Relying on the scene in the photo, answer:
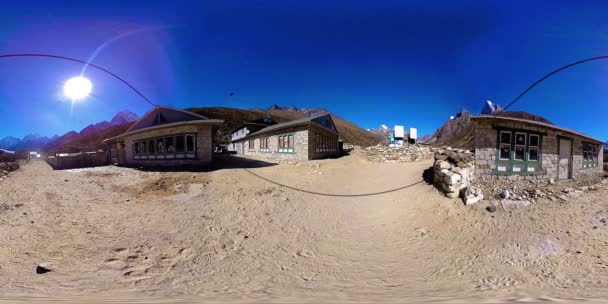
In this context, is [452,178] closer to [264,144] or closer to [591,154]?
[591,154]

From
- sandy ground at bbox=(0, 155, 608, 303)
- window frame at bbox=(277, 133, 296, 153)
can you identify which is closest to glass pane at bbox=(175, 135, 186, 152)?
sandy ground at bbox=(0, 155, 608, 303)

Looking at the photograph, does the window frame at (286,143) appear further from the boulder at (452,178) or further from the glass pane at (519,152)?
the glass pane at (519,152)

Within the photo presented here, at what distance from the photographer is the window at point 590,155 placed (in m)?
17.6

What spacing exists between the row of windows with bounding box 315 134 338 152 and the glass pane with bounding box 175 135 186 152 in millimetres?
12113

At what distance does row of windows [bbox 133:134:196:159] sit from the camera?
2062 cm

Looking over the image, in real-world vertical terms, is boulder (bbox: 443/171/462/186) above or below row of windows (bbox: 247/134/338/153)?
below

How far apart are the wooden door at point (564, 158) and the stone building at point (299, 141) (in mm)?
16597

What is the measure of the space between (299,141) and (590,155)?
70.0 feet

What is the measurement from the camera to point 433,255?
6734 mm

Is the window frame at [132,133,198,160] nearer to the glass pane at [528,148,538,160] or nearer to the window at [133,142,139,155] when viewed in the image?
the window at [133,142,139,155]

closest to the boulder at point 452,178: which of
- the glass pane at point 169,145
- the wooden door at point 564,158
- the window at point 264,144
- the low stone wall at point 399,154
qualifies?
the wooden door at point 564,158

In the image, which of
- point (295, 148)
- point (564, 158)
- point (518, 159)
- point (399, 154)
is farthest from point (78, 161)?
point (564, 158)

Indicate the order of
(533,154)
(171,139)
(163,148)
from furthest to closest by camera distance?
(163,148)
(171,139)
(533,154)

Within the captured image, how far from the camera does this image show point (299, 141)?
25.5 meters
